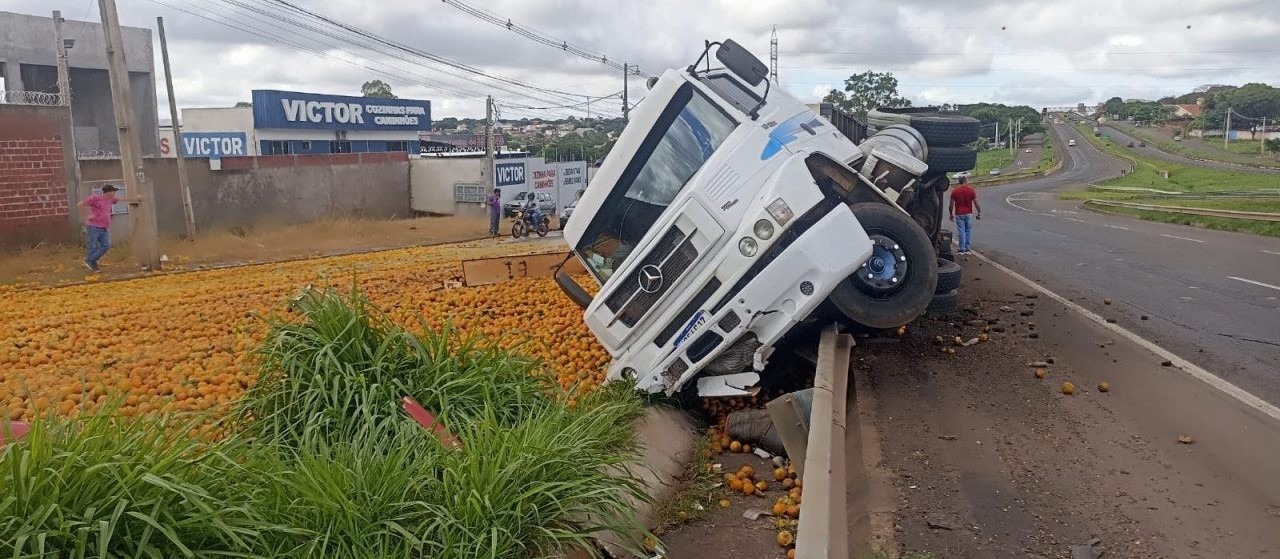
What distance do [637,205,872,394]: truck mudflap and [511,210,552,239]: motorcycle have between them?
26170mm

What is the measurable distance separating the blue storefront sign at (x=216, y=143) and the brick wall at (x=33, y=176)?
33182 millimetres

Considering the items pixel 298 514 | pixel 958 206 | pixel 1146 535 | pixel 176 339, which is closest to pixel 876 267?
pixel 1146 535

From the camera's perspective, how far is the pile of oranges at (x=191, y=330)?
7.16m

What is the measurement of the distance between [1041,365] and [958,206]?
31.4 ft

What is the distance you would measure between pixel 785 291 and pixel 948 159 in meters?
5.37

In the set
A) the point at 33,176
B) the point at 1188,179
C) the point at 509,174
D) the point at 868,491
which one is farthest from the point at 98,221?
the point at 1188,179

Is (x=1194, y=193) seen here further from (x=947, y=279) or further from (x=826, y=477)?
(x=826, y=477)

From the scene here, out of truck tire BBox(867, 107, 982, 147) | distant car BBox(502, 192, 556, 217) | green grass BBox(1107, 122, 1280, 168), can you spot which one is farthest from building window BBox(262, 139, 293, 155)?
green grass BBox(1107, 122, 1280, 168)

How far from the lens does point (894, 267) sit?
25.4 ft

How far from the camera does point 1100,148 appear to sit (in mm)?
107438

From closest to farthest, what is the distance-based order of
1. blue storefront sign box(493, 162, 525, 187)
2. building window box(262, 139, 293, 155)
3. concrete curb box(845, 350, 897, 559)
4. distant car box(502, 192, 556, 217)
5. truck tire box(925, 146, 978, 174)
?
concrete curb box(845, 350, 897, 559) < truck tire box(925, 146, 978, 174) < distant car box(502, 192, 556, 217) < blue storefront sign box(493, 162, 525, 187) < building window box(262, 139, 293, 155)

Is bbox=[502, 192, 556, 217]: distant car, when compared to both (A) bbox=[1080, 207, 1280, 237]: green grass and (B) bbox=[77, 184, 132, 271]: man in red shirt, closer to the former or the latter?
(B) bbox=[77, 184, 132, 271]: man in red shirt

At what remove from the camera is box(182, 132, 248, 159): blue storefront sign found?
177 feet

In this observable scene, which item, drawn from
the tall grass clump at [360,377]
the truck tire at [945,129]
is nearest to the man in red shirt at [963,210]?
the truck tire at [945,129]
